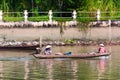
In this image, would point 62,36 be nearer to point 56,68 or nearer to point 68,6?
point 68,6

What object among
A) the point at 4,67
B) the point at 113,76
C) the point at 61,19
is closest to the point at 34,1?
the point at 61,19

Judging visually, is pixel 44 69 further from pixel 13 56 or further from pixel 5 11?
pixel 5 11

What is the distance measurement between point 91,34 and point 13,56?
11041mm

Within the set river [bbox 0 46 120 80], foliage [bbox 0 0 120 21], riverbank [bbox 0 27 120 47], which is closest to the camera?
river [bbox 0 46 120 80]

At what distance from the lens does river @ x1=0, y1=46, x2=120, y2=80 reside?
27547mm

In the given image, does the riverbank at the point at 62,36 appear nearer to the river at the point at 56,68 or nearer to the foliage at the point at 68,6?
the foliage at the point at 68,6

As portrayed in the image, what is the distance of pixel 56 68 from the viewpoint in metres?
31.3

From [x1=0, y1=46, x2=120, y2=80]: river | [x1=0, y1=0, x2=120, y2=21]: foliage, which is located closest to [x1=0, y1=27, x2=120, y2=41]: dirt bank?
[x1=0, y1=0, x2=120, y2=21]: foliage

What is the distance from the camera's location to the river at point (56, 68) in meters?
27.5

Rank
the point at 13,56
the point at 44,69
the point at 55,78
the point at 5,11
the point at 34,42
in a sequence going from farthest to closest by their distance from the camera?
the point at 5,11
the point at 34,42
the point at 13,56
the point at 44,69
the point at 55,78

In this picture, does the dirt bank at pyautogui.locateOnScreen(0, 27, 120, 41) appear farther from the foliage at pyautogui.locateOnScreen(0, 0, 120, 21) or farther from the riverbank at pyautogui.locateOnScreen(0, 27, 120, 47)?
the foliage at pyautogui.locateOnScreen(0, 0, 120, 21)

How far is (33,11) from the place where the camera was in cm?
5297

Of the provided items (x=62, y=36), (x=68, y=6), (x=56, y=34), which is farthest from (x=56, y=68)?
(x=68, y=6)

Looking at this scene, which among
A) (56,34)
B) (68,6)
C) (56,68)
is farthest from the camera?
(68,6)
